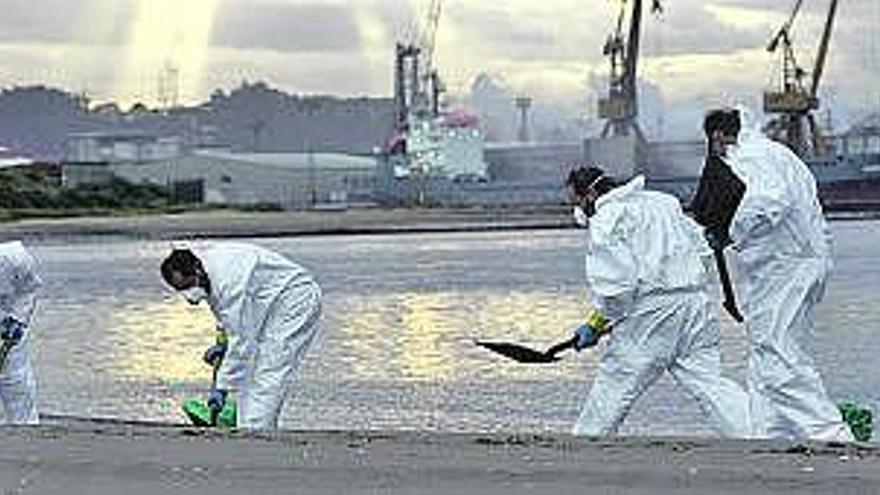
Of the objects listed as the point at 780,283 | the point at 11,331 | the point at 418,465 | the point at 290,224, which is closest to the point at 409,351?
the point at 11,331

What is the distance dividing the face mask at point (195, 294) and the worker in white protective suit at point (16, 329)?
2.09m

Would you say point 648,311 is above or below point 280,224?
above

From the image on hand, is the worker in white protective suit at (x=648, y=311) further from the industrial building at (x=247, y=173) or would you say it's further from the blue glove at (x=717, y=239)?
the industrial building at (x=247, y=173)

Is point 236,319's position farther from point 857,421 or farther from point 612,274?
point 857,421

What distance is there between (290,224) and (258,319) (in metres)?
93.8

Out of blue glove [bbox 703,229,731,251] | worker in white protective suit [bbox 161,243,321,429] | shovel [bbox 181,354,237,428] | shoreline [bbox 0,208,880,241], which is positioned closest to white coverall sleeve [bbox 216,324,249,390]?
worker in white protective suit [bbox 161,243,321,429]

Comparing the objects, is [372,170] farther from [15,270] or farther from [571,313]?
[15,270]

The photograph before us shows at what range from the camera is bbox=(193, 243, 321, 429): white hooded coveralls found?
37.1 ft

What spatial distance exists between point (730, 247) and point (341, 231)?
302 feet

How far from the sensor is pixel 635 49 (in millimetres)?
134750

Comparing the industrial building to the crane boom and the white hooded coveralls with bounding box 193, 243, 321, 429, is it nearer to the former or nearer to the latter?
the crane boom

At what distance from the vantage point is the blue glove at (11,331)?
12.9 m

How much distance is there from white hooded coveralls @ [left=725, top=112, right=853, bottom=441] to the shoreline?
64.5 m

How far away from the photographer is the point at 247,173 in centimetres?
17050
